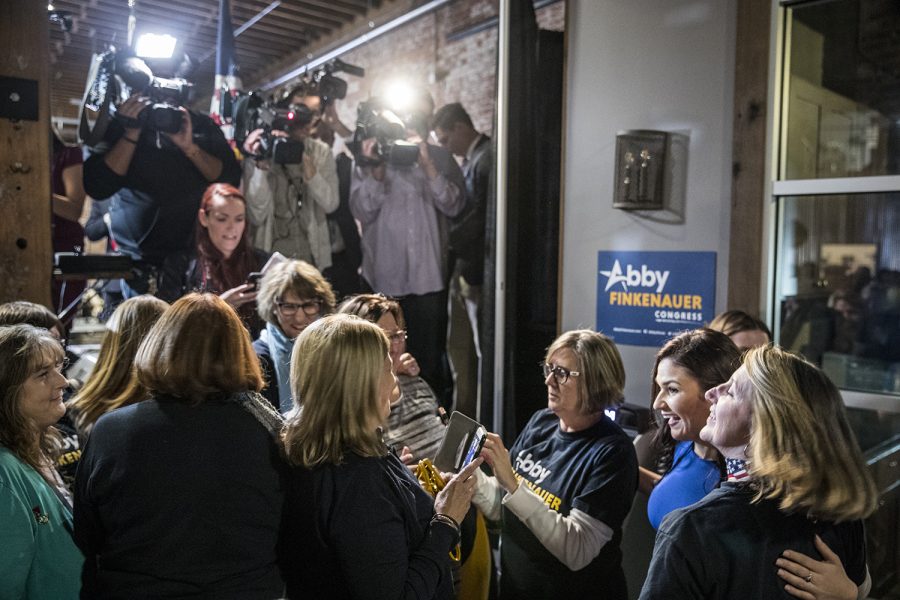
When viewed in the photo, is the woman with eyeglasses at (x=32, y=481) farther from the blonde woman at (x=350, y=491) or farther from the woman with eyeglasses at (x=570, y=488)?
the woman with eyeglasses at (x=570, y=488)

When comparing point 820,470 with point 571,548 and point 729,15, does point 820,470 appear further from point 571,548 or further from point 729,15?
point 729,15

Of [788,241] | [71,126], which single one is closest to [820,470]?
[788,241]

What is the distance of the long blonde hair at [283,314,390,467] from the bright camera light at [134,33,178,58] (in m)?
2.05

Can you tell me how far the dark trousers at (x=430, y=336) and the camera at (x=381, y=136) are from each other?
72cm

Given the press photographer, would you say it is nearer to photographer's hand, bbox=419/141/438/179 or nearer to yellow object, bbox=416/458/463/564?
photographer's hand, bbox=419/141/438/179

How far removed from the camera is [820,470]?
1.26m

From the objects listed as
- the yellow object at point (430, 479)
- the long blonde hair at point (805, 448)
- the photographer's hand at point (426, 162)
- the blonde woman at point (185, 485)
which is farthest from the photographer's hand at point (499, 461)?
the photographer's hand at point (426, 162)

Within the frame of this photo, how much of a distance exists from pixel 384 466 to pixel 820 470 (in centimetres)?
78

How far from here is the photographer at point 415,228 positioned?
372 cm

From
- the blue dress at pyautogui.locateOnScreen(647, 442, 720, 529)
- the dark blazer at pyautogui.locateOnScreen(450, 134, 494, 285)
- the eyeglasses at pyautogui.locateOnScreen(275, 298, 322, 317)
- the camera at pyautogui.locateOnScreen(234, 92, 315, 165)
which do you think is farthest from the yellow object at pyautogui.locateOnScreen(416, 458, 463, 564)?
the dark blazer at pyautogui.locateOnScreen(450, 134, 494, 285)

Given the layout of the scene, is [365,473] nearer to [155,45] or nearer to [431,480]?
[431,480]

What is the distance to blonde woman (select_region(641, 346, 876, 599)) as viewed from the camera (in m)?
1.25

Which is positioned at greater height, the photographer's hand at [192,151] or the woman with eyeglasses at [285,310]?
the photographer's hand at [192,151]

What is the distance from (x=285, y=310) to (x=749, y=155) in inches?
78.4
